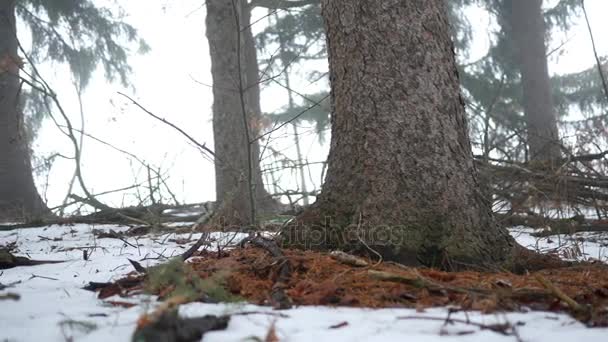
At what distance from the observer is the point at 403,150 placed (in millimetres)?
2482

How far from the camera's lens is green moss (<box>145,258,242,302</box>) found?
1.62 meters

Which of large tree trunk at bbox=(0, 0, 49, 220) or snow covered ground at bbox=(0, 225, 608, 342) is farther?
large tree trunk at bbox=(0, 0, 49, 220)

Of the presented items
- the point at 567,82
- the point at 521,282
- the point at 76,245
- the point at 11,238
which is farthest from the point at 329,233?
the point at 567,82

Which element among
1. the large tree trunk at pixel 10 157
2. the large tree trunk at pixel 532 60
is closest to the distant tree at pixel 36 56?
the large tree trunk at pixel 10 157

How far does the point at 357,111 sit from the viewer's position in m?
2.60

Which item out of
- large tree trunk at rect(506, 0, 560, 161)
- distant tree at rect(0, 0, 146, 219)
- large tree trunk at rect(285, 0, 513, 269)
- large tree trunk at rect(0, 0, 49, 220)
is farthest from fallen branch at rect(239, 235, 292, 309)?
large tree trunk at rect(506, 0, 560, 161)

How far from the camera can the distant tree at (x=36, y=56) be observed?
30.5ft

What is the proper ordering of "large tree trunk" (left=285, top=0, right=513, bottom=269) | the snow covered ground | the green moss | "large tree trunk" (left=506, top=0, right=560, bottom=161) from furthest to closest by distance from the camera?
"large tree trunk" (left=506, top=0, right=560, bottom=161) < "large tree trunk" (left=285, top=0, right=513, bottom=269) < the green moss < the snow covered ground

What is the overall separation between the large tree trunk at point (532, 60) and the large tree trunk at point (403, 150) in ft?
32.4

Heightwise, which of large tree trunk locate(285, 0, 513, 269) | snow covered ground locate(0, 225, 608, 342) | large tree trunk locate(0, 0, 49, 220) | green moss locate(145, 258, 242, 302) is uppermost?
large tree trunk locate(0, 0, 49, 220)

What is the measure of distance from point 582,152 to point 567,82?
1233cm

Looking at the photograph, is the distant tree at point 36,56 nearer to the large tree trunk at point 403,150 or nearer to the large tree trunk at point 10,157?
the large tree trunk at point 10,157

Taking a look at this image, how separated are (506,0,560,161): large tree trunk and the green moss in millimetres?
11101

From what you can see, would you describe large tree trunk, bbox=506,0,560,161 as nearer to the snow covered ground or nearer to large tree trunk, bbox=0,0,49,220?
large tree trunk, bbox=0,0,49,220
